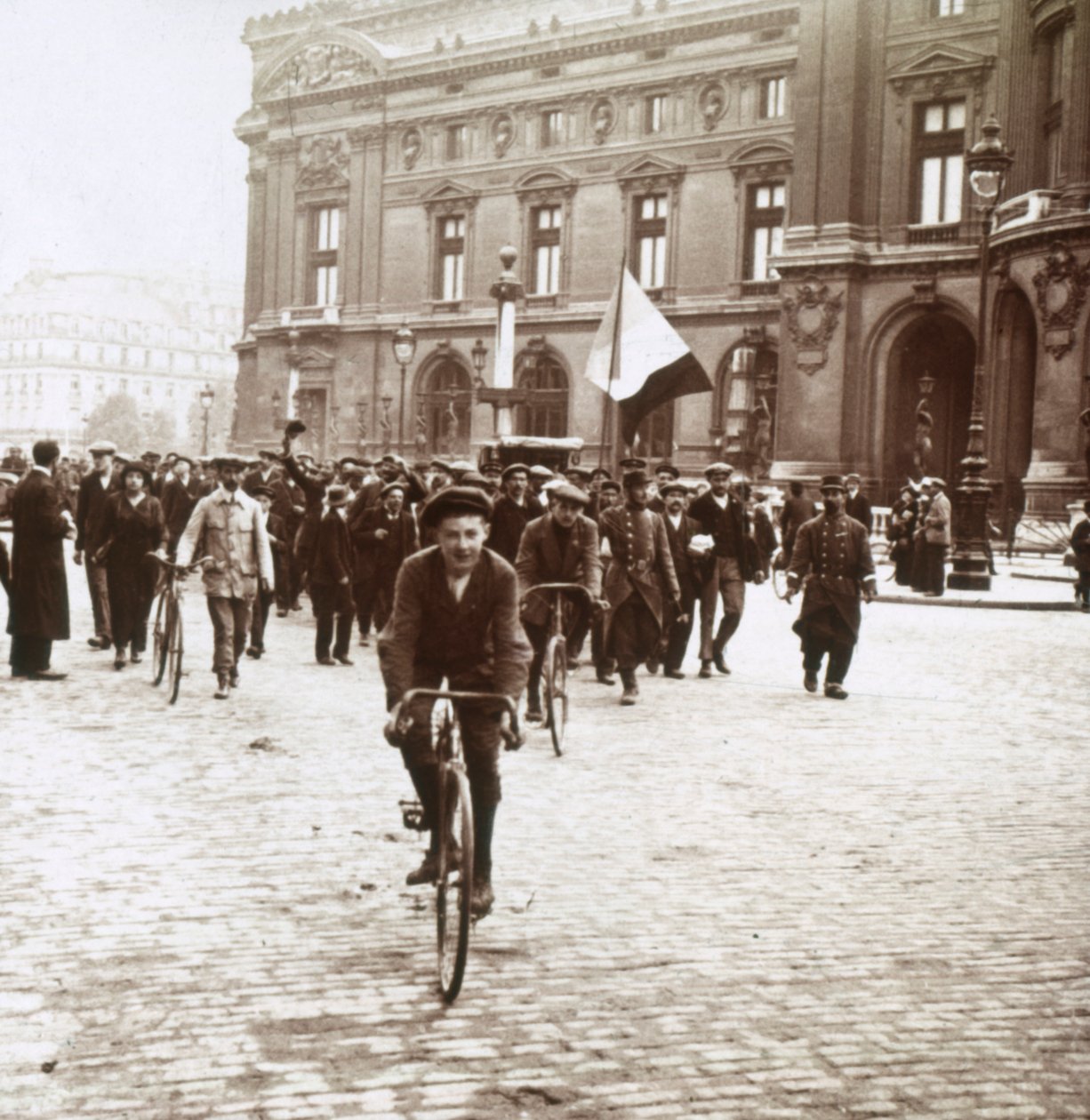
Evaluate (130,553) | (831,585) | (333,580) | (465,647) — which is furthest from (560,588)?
(465,647)

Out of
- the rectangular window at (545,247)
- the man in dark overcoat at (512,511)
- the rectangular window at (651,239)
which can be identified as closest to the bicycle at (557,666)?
the man in dark overcoat at (512,511)

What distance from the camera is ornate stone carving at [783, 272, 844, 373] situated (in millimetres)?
35594

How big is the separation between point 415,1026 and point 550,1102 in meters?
0.69

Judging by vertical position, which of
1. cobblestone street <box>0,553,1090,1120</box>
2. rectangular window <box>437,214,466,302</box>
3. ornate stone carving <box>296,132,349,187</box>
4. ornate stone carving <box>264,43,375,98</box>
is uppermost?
ornate stone carving <box>264,43,375,98</box>

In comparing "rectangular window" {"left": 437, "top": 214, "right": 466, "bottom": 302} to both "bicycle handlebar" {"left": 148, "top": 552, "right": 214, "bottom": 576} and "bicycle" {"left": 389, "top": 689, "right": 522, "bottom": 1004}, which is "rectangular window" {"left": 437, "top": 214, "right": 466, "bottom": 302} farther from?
"bicycle" {"left": 389, "top": 689, "right": 522, "bottom": 1004}

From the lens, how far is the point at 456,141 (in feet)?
158

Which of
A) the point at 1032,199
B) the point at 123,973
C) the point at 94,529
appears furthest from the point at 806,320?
the point at 123,973

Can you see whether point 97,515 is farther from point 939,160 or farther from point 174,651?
point 939,160

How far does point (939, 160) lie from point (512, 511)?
25212mm

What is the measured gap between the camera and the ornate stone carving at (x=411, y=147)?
48875 millimetres

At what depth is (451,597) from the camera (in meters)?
5.58

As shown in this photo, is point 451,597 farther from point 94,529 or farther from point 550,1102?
point 94,529

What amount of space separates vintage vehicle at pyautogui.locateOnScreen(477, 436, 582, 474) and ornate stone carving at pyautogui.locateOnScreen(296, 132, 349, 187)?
98.1 ft

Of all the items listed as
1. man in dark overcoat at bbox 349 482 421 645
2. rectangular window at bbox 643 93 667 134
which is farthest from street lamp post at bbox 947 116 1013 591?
rectangular window at bbox 643 93 667 134
